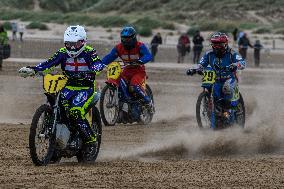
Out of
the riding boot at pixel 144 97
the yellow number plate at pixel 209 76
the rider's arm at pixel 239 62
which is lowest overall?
the riding boot at pixel 144 97

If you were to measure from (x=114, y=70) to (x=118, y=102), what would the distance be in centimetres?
72

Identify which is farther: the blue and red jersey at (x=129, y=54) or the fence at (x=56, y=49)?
the fence at (x=56, y=49)

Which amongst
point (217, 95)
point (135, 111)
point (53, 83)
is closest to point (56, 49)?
point (135, 111)

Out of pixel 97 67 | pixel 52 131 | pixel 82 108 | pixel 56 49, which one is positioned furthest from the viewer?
pixel 56 49

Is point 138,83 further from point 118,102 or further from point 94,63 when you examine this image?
point 94,63

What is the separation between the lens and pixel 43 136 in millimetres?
11727

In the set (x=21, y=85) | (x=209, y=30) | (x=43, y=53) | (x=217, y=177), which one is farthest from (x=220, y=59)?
(x=209, y=30)

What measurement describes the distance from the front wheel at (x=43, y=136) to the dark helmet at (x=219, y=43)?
18.7 ft

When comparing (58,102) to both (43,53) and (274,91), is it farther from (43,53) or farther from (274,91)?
(43,53)

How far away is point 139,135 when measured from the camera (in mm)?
16750

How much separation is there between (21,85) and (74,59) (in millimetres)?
15431

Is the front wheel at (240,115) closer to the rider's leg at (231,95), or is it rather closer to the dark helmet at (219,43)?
the rider's leg at (231,95)

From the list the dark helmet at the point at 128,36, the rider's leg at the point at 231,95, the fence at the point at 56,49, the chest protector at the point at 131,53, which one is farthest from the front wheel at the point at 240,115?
the fence at the point at 56,49

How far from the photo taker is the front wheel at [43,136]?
1169cm
